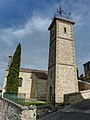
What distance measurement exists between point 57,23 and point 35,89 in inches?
528

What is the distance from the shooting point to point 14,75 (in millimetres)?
Result: 24875

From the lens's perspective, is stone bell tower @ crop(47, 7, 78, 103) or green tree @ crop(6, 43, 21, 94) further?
green tree @ crop(6, 43, 21, 94)

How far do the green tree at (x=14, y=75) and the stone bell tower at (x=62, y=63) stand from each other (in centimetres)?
615

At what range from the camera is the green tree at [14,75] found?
931 inches

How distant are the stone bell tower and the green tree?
615cm

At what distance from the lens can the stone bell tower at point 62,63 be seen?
20.0m

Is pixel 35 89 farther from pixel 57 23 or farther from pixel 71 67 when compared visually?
pixel 57 23

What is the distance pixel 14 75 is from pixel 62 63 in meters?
9.26

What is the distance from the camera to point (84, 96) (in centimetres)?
1474

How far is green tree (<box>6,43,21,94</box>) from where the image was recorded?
77.6 feet

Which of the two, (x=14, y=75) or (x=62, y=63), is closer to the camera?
(x=62, y=63)

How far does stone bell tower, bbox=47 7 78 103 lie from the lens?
Result: 20.0 m

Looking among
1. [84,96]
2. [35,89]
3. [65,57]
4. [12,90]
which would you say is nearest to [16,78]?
[12,90]

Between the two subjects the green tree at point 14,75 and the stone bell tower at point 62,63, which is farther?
the green tree at point 14,75
